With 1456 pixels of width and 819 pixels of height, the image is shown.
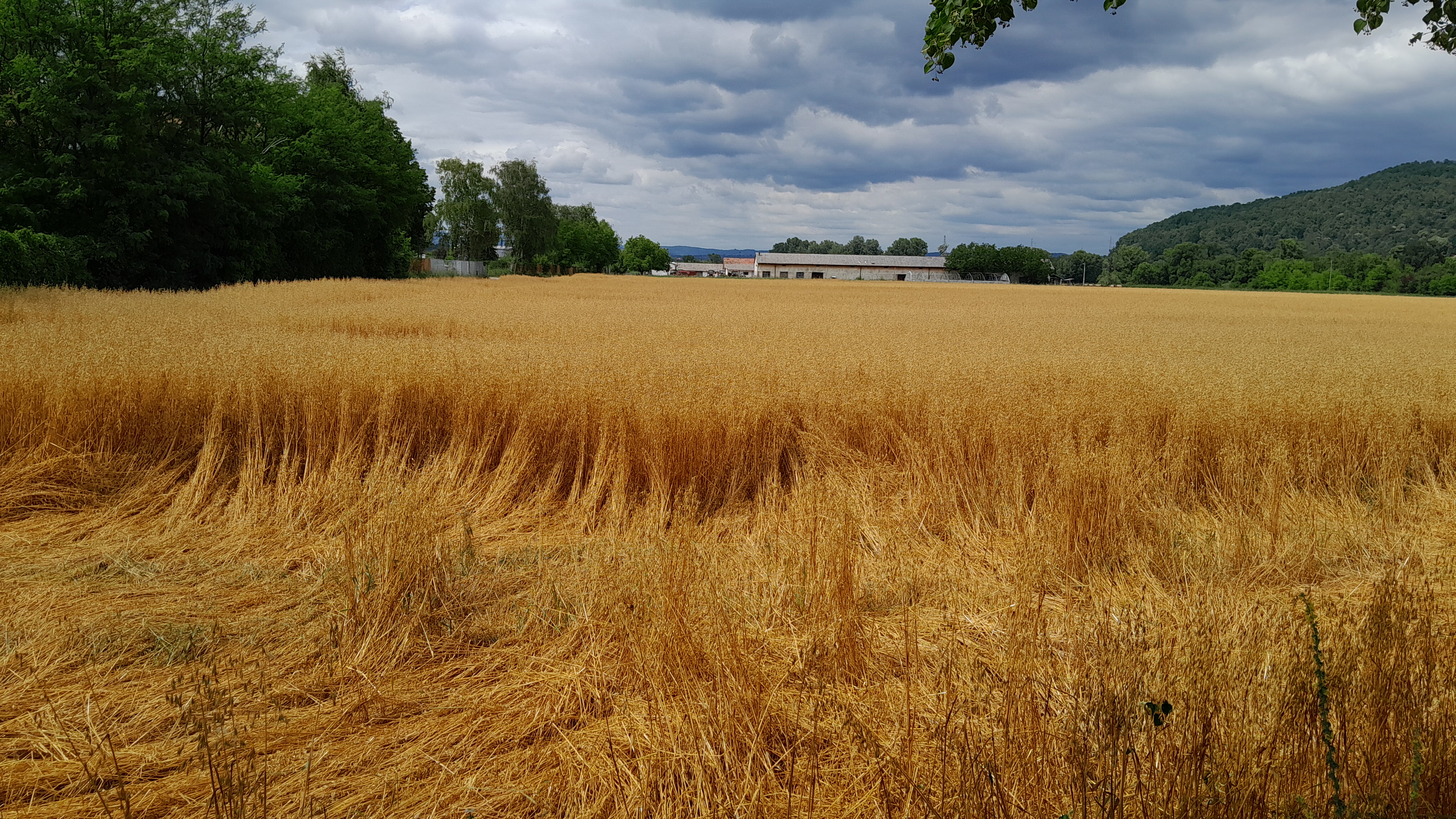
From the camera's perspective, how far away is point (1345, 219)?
5020 inches

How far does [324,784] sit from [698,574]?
1.74 m

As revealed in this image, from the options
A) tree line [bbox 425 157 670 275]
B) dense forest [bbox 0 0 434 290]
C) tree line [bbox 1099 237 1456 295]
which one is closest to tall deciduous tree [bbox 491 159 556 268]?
tree line [bbox 425 157 670 275]

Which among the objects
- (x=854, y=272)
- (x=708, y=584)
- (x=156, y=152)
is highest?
(x=854, y=272)

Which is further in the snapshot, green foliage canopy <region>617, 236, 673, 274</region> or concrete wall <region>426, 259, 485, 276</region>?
green foliage canopy <region>617, 236, 673, 274</region>

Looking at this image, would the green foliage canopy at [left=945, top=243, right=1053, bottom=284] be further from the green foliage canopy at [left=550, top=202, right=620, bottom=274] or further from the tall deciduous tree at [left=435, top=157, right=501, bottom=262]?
the tall deciduous tree at [left=435, top=157, right=501, bottom=262]

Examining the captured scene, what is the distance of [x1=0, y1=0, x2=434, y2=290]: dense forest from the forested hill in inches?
4678

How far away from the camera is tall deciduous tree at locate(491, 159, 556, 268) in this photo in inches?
2729

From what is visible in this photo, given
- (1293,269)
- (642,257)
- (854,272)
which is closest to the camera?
(1293,269)

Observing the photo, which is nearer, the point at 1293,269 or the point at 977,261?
the point at 1293,269

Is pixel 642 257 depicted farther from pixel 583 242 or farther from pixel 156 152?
pixel 156 152

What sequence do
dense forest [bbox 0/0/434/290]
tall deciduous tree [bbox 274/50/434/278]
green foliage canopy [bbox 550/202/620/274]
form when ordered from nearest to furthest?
dense forest [bbox 0/0/434/290], tall deciduous tree [bbox 274/50/434/278], green foliage canopy [bbox 550/202/620/274]

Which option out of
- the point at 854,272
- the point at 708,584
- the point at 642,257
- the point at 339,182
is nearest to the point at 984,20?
the point at 708,584

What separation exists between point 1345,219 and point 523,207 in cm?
14372

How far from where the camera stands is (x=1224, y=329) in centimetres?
1925
